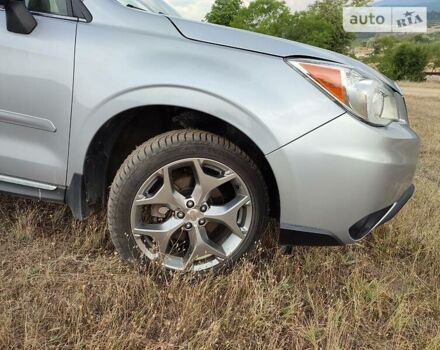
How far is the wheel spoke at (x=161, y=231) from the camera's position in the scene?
2.43 metres

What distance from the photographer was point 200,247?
2443 mm

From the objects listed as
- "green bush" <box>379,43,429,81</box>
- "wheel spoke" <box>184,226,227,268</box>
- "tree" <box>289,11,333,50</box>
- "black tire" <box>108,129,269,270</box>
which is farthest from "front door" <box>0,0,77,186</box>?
"green bush" <box>379,43,429,81</box>

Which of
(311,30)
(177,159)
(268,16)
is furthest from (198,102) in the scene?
(268,16)

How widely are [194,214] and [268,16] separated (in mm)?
56246

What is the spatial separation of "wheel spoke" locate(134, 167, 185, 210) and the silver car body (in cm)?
33

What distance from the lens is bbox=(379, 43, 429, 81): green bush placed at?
2142 inches

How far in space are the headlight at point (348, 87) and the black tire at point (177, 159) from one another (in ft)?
1.55

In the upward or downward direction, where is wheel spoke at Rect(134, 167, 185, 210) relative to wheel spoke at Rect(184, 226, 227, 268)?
upward

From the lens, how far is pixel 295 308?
2322 millimetres

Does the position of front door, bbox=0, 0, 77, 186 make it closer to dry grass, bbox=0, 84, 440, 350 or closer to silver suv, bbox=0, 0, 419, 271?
silver suv, bbox=0, 0, 419, 271

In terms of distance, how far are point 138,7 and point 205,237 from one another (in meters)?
1.27

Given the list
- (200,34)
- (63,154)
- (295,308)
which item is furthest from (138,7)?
(295,308)

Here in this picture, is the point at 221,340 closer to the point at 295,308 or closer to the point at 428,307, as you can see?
the point at 295,308

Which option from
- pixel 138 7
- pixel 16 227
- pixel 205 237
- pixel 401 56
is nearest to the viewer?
pixel 205 237
